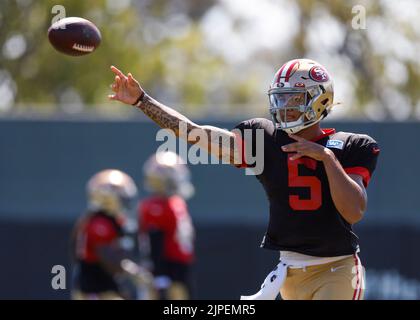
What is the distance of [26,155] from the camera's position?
13.7m

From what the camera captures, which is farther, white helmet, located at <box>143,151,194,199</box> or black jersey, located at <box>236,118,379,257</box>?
white helmet, located at <box>143,151,194,199</box>

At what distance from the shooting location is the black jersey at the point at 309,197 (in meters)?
6.50

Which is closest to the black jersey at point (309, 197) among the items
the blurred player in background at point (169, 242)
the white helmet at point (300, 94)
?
the white helmet at point (300, 94)

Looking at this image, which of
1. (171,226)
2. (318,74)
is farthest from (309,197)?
(171,226)

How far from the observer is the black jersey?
650 cm

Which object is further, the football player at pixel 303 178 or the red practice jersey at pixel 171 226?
→ the red practice jersey at pixel 171 226

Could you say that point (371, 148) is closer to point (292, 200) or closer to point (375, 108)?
point (292, 200)

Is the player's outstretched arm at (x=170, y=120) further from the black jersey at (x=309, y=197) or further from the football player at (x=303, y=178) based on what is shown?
the black jersey at (x=309, y=197)

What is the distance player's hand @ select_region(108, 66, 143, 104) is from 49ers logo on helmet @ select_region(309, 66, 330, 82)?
3.72 ft

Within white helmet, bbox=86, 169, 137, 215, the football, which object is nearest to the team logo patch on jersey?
the football

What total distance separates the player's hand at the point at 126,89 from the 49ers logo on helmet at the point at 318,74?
1135mm

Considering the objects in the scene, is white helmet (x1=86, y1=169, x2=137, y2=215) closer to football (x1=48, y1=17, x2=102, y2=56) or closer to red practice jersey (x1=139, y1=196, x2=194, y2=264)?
red practice jersey (x1=139, y1=196, x2=194, y2=264)
